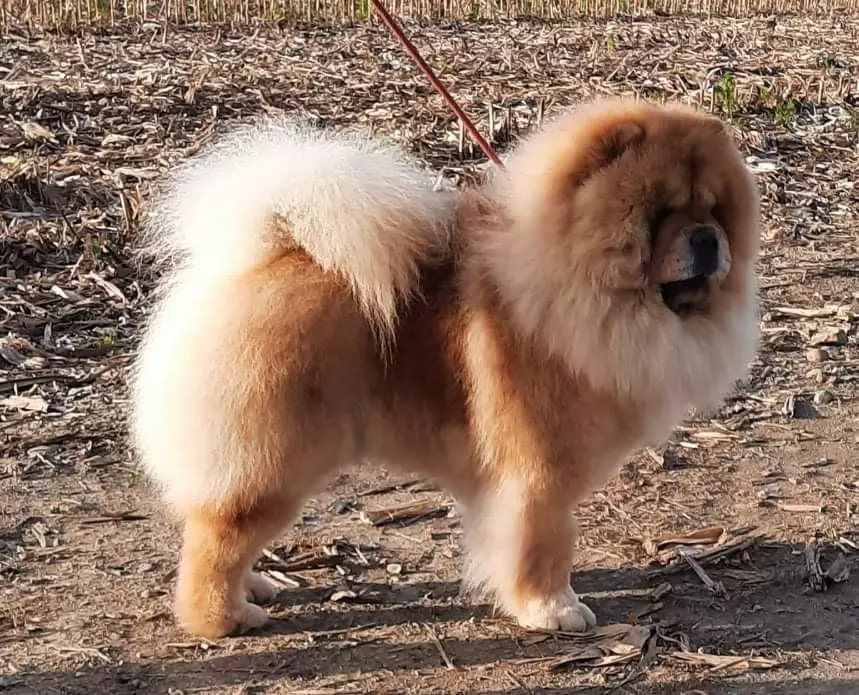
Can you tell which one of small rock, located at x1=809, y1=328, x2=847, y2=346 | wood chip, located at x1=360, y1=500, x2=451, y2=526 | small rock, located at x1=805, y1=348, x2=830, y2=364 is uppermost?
small rock, located at x1=809, y1=328, x2=847, y2=346

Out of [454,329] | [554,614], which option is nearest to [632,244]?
[454,329]

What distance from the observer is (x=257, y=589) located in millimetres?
3402

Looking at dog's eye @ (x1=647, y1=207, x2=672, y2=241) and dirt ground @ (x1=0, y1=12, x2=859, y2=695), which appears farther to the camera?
dirt ground @ (x1=0, y1=12, x2=859, y2=695)

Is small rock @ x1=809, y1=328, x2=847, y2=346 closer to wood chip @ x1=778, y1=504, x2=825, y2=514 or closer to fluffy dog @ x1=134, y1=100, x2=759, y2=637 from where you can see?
wood chip @ x1=778, y1=504, x2=825, y2=514

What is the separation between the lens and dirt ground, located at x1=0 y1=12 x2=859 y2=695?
3107 mm

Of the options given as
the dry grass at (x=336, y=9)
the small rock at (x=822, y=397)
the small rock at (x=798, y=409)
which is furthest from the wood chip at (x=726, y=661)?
the dry grass at (x=336, y=9)

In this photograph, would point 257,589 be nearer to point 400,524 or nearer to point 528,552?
point 400,524

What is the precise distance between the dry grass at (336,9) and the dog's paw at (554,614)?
9.93 meters

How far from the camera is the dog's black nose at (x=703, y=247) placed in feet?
9.30

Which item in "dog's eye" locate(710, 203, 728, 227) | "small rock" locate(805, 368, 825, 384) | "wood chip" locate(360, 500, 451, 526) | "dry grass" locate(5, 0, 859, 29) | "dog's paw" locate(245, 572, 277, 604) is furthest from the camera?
"dry grass" locate(5, 0, 859, 29)

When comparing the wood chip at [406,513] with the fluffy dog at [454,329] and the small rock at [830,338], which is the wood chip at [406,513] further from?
the small rock at [830,338]

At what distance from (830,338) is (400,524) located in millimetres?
2543

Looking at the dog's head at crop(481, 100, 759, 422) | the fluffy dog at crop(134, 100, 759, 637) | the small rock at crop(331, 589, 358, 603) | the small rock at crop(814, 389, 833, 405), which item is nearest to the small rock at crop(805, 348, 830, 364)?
the small rock at crop(814, 389, 833, 405)

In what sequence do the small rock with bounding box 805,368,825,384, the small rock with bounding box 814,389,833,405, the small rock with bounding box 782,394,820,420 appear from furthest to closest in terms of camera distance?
1. the small rock with bounding box 805,368,825,384
2. the small rock with bounding box 814,389,833,405
3. the small rock with bounding box 782,394,820,420
